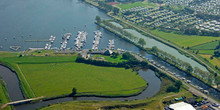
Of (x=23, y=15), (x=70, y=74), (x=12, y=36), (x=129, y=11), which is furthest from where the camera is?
(x=129, y=11)

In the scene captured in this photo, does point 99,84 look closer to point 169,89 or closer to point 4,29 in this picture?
point 169,89

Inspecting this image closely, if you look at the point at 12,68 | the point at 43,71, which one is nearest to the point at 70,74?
the point at 43,71

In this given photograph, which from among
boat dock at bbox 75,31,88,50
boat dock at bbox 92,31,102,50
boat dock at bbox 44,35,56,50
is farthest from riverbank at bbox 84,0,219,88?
boat dock at bbox 44,35,56,50

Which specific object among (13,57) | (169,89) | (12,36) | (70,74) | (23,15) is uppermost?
(23,15)

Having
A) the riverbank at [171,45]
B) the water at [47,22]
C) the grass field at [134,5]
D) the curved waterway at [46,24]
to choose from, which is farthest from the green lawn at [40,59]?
the grass field at [134,5]

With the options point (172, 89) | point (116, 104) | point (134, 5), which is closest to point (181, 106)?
point (172, 89)

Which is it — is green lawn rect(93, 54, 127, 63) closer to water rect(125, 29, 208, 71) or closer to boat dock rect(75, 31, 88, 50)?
boat dock rect(75, 31, 88, 50)

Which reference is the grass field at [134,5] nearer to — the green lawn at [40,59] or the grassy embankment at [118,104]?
the green lawn at [40,59]
